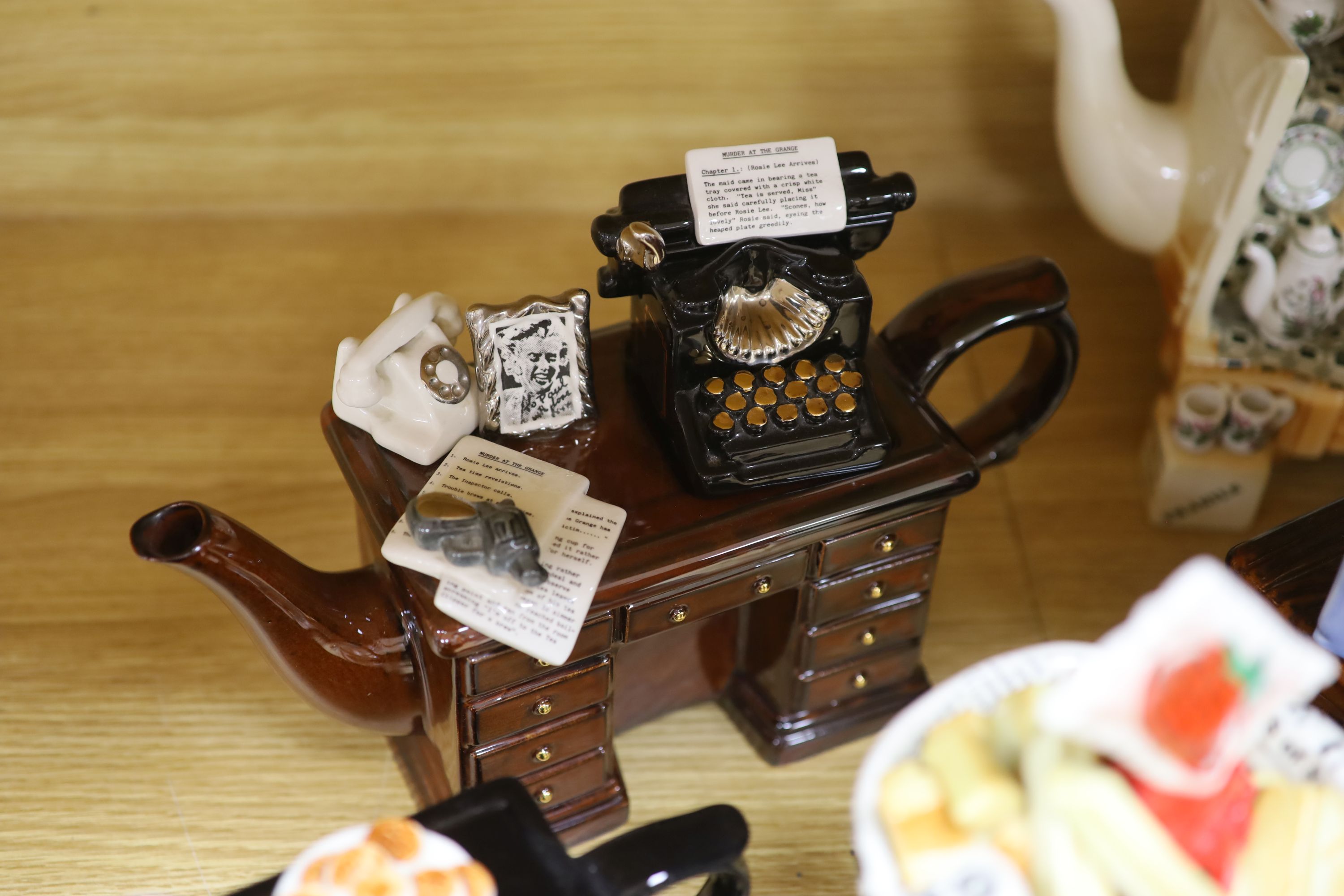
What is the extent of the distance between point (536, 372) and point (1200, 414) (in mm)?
929

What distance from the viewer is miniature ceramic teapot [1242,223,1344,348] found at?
1562mm

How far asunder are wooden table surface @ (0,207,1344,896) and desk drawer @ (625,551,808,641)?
322mm

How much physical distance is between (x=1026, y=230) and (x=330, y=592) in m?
1.42

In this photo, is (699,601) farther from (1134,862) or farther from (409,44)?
(409,44)

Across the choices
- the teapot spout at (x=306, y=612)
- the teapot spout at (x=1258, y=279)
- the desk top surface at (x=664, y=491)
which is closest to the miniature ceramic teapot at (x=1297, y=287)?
the teapot spout at (x=1258, y=279)

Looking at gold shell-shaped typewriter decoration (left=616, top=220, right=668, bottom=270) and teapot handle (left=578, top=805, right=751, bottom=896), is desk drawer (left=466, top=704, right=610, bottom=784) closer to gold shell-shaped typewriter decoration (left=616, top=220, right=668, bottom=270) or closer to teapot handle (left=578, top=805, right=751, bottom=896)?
teapot handle (left=578, top=805, right=751, bottom=896)

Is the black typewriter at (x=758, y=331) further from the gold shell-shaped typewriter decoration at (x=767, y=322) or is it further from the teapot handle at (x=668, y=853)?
the teapot handle at (x=668, y=853)

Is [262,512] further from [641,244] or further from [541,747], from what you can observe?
[641,244]

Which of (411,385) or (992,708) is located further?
(411,385)

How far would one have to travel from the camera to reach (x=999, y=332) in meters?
1.35

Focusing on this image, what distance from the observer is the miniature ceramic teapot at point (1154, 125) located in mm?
1516

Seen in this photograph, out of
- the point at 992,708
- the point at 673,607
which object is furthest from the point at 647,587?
the point at 992,708

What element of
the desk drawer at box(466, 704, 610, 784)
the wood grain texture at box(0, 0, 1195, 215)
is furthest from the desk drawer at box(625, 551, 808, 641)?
the wood grain texture at box(0, 0, 1195, 215)

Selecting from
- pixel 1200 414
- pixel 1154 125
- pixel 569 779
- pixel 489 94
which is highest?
pixel 1154 125
